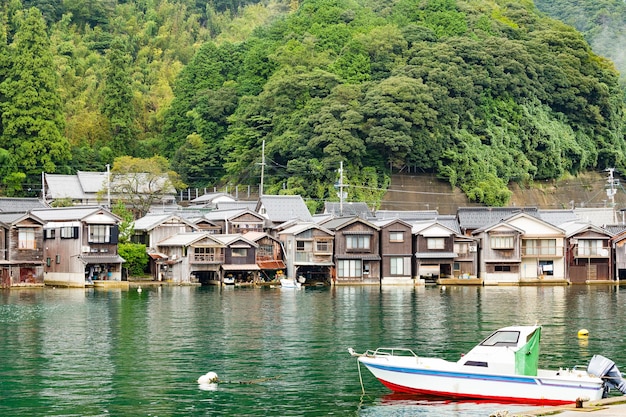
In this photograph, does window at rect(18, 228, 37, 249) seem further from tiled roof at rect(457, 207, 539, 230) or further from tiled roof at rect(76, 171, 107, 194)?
tiled roof at rect(457, 207, 539, 230)

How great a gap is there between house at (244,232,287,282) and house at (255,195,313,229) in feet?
13.9

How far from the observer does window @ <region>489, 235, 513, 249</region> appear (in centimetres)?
6650

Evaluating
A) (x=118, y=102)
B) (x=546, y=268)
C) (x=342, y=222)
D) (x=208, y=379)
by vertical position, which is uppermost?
(x=118, y=102)

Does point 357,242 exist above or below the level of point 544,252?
above

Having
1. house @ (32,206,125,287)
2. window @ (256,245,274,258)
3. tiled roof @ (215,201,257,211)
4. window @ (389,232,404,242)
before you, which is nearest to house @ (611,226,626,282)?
window @ (389,232,404,242)

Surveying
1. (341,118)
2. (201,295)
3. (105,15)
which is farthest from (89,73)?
(201,295)

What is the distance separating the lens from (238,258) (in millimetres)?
65250

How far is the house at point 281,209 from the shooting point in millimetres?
72875

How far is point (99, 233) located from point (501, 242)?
2525 centimetres

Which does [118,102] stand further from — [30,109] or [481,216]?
[481,216]

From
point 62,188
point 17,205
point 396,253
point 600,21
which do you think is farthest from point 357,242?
point 600,21

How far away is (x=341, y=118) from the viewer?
86.6m

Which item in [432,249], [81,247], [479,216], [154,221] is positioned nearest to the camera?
[81,247]

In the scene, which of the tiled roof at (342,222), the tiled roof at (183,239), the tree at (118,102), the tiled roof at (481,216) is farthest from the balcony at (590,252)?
the tree at (118,102)
